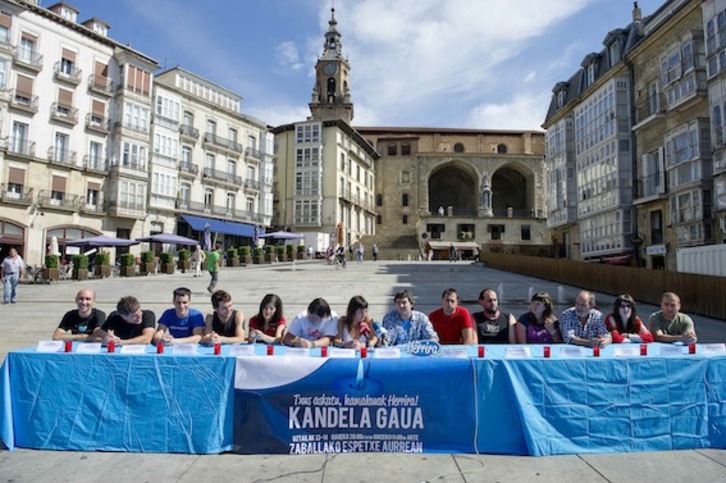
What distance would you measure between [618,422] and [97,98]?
39.3 meters

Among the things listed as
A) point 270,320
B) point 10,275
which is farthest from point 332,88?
point 270,320

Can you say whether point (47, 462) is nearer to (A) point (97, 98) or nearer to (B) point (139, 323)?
(B) point (139, 323)

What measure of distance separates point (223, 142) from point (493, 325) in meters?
42.8

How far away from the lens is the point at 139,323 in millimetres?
5684

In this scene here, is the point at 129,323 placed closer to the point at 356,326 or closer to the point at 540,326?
the point at 356,326

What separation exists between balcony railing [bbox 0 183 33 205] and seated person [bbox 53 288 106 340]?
28.9 m

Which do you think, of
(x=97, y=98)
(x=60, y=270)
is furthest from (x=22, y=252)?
(x=97, y=98)

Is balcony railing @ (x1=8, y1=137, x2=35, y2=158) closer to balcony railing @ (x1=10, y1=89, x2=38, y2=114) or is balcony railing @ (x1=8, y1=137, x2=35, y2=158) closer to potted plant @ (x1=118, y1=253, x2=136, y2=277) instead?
balcony railing @ (x1=10, y1=89, x2=38, y2=114)

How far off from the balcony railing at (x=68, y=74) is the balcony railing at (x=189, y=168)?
9812 millimetres

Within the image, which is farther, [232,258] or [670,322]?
[232,258]

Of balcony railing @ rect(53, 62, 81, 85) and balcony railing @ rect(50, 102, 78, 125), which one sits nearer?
balcony railing @ rect(50, 102, 78, 125)

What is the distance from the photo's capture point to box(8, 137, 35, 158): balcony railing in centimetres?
2927

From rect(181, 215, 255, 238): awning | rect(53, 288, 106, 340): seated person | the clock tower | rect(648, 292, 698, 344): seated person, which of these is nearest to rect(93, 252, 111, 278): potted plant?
rect(181, 215, 255, 238): awning

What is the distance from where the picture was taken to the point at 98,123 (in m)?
34.5
